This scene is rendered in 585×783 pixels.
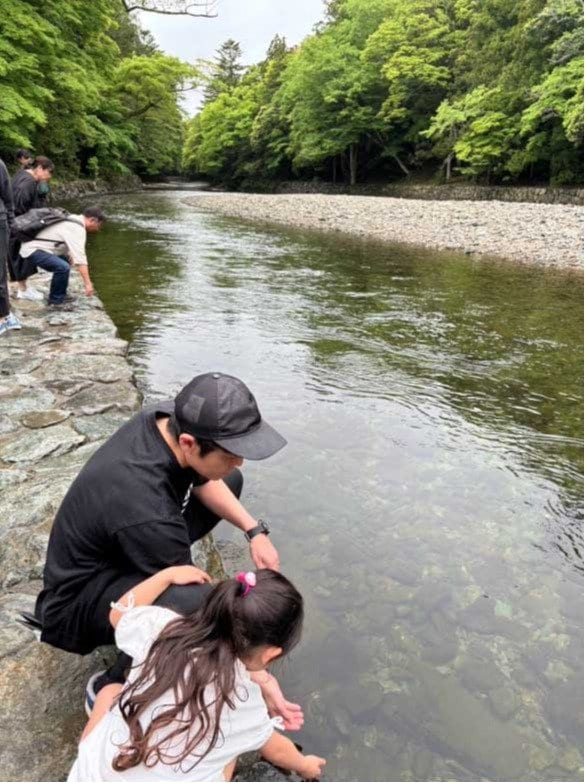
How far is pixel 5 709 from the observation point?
1.80m

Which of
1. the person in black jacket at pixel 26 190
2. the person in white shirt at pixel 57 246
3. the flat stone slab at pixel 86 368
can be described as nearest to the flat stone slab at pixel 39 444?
the flat stone slab at pixel 86 368

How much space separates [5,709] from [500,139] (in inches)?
1118

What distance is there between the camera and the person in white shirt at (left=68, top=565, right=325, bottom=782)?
1.33m

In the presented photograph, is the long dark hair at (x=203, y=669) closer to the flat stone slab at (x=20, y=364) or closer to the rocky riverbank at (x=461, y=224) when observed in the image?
the flat stone slab at (x=20, y=364)

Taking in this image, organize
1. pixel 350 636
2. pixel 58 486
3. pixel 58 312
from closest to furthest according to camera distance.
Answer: pixel 350 636
pixel 58 486
pixel 58 312

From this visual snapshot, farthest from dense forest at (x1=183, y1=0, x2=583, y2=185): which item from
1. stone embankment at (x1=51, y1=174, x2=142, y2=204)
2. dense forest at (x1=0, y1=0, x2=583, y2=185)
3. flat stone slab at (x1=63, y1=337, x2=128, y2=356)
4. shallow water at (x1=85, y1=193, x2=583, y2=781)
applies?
flat stone slab at (x1=63, y1=337, x2=128, y2=356)

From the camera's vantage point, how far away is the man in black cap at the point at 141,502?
1.56 metres

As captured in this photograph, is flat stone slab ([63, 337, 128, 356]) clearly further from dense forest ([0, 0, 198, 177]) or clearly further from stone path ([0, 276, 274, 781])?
dense forest ([0, 0, 198, 177])

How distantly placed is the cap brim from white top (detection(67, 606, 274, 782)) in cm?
46

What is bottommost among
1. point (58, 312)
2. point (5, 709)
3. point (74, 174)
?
point (5, 709)

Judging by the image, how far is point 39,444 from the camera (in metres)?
3.40

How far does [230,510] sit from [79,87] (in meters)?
19.0

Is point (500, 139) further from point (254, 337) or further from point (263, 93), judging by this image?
point (263, 93)

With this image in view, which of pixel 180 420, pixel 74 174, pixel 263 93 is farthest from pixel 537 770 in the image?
pixel 263 93
